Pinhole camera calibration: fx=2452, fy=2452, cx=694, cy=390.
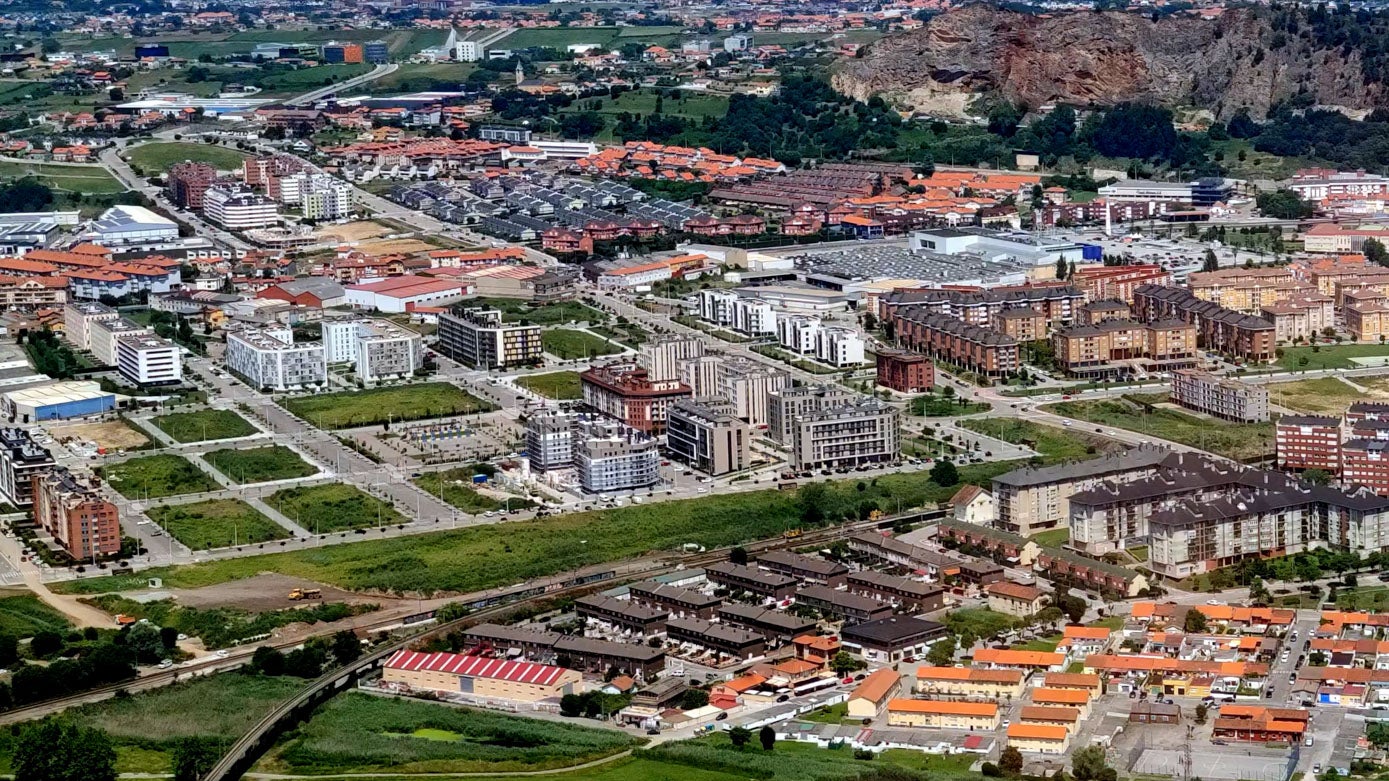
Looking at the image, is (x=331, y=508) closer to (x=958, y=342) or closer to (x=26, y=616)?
(x=26, y=616)

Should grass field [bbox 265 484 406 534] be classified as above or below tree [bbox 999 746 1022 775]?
below

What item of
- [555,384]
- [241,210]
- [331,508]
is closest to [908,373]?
[555,384]

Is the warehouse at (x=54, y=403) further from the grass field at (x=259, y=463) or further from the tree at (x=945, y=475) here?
the tree at (x=945, y=475)

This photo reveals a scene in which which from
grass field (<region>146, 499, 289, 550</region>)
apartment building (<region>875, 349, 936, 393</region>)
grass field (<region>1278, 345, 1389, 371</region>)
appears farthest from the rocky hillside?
grass field (<region>146, 499, 289, 550</region>)

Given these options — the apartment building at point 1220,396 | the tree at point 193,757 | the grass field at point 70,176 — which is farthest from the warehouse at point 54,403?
the grass field at point 70,176

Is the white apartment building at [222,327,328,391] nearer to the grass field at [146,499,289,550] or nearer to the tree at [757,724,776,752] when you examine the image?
the grass field at [146,499,289,550]
